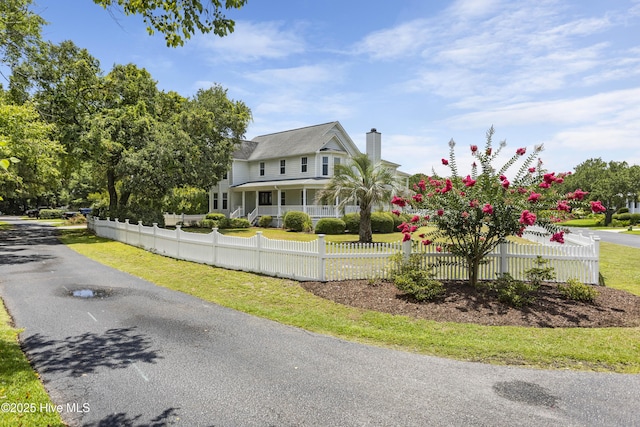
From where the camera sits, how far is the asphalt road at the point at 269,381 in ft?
14.1

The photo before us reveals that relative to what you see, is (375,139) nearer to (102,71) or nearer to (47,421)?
(102,71)

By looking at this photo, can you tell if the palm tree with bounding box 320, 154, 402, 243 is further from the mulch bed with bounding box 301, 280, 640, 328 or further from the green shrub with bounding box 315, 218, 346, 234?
the mulch bed with bounding box 301, 280, 640, 328

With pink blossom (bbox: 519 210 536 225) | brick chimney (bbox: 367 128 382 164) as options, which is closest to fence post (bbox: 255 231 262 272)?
pink blossom (bbox: 519 210 536 225)

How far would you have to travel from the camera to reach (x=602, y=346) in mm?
6582

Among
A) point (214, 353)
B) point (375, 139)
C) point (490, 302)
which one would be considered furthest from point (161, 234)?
point (375, 139)

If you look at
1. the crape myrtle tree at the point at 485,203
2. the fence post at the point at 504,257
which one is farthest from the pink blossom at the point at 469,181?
the fence post at the point at 504,257

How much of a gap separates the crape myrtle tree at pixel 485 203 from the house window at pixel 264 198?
2792 cm

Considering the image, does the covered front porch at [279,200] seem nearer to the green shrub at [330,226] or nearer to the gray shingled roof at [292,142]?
the green shrub at [330,226]

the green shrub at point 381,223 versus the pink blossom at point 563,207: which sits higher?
the pink blossom at point 563,207

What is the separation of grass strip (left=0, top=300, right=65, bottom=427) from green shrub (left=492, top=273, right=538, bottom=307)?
8387 mm

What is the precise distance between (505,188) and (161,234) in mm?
14020

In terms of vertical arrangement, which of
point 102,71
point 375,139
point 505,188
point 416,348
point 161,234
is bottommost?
point 416,348

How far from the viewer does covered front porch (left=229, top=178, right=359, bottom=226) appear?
3105 centimetres

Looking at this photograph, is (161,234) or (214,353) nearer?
(214,353)
